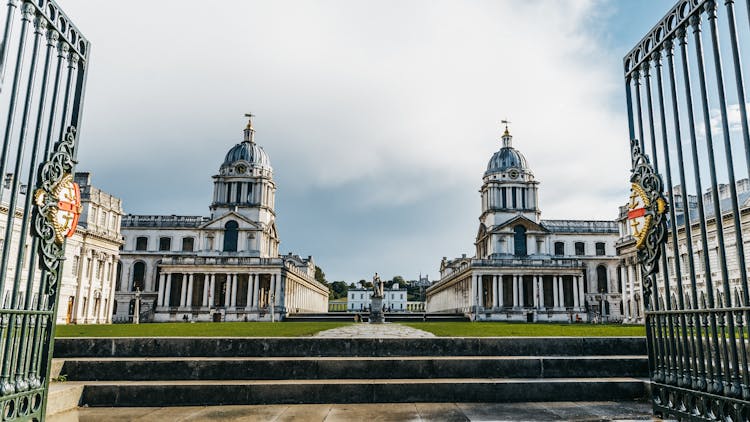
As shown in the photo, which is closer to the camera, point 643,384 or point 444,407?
point 444,407

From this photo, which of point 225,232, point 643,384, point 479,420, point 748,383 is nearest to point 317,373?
point 479,420

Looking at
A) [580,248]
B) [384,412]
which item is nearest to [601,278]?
[580,248]

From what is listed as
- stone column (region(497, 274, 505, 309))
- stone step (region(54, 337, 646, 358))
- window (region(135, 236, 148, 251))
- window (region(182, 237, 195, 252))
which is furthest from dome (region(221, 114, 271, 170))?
stone step (region(54, 337, 646, 358))

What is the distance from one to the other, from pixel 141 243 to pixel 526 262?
55.8m

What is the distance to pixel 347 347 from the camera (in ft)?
36.4

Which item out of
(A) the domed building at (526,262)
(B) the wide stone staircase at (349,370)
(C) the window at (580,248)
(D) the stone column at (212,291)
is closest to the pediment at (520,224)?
(A) the domed building at (526,262)

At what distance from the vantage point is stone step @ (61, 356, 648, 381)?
32.3 ft

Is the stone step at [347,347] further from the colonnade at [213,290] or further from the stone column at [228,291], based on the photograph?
the stone column at [228,291]

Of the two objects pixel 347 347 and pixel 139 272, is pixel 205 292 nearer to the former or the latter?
pixel 139 272

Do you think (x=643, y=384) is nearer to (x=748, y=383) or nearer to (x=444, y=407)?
(x=444, y=407)

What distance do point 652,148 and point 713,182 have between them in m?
1.97

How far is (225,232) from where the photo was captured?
239 ft

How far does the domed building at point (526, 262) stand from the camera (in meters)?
66.4

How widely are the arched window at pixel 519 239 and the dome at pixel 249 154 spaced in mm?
37567
